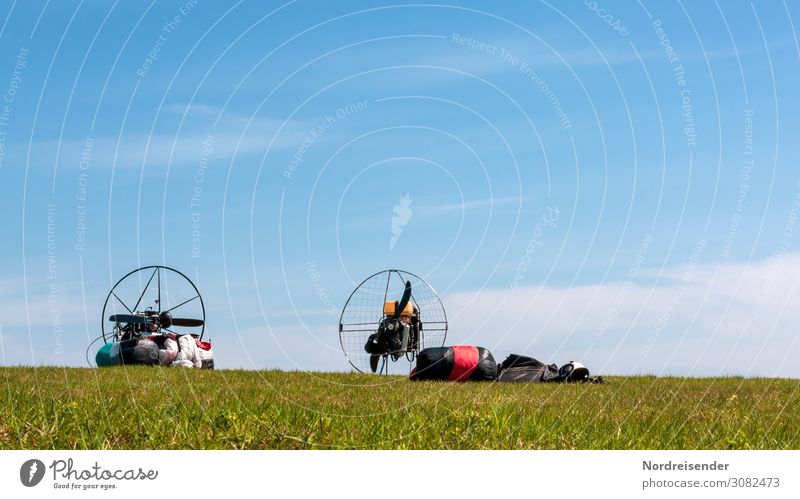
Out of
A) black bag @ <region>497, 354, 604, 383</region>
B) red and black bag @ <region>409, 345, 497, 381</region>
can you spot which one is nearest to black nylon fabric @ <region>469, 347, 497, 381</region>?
red and black bag @ <region>409, 345, 497, 381</region>

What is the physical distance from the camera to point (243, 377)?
17844 mm

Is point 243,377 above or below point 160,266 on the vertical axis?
below

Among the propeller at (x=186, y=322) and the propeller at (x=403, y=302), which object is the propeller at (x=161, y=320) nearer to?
A: the propeller at (x=186, y=322)

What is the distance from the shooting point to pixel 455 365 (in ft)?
65.7

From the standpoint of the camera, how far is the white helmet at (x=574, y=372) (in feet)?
64.7

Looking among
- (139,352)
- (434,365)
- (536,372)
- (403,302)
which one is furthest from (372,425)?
(403,302)

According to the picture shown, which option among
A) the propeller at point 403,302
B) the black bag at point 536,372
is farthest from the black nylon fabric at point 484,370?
the propeller at point 403,302

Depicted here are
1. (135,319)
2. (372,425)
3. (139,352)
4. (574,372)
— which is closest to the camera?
(372,425)

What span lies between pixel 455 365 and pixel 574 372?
8.24ft

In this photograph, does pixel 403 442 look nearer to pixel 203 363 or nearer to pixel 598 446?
pixel 598 446

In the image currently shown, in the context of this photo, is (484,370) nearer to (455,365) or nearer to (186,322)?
(455,365)

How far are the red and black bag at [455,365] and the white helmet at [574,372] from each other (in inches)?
58.7
